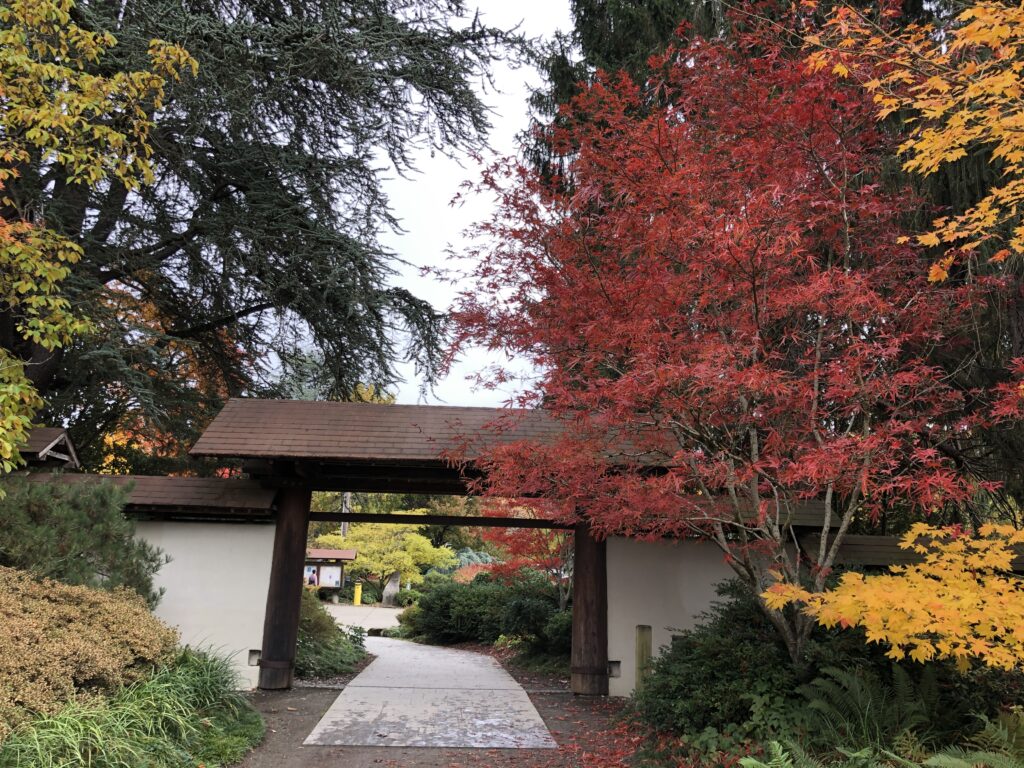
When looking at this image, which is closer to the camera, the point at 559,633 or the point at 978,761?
the point at 978,761

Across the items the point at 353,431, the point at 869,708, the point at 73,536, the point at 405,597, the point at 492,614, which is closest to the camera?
the point at 869,708

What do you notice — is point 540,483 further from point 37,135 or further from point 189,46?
point 189,46

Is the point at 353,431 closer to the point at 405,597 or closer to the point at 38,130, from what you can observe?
the point at 38,130

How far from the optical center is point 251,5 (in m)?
12.0

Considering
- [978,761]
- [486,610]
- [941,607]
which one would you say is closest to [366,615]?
[486,610]

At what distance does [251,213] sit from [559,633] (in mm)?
8703

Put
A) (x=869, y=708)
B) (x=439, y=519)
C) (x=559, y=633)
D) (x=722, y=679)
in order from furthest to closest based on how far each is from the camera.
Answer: (x=559, y=633) → (x=439, y=519) → (x=722, y=679) → (x=869, y=708)

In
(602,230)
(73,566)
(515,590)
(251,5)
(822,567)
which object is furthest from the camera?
(515,590)

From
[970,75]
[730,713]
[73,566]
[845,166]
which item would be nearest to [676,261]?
[845,166]

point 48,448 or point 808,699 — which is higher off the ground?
point 48,448

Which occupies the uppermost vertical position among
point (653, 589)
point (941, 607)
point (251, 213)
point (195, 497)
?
point (251, 213)

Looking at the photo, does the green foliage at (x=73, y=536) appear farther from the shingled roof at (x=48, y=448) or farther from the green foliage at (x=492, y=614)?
the green foliage at (x=492, y=614)

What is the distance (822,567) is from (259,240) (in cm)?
937

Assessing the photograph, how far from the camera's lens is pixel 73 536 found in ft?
22.1
